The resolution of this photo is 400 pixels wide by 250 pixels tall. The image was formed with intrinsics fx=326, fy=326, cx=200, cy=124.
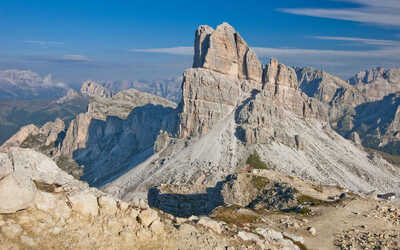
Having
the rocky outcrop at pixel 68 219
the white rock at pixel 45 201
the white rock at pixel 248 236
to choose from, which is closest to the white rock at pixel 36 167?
the rocky outcrop at pixel 68 219

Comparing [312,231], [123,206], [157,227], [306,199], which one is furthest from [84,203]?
[306,199]

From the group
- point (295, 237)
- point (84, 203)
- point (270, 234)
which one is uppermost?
point (84, 203)

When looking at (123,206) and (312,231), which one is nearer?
(123,206)

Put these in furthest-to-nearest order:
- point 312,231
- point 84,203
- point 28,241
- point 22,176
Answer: point 312,231, point 84,203, point 22,176, point 28,241

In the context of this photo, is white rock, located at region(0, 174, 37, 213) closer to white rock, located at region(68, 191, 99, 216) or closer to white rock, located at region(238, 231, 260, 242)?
white rock, located at region(68, 191, 99, 216)

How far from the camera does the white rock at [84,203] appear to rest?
83.1 feet

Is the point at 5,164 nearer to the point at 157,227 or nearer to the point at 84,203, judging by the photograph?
the point at 84,203

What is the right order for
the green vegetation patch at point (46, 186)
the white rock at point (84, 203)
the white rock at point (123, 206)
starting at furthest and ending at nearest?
the white rock at point (123, 206), the green vegetation patch at point (46, 186), the white rock at point (84, 203)

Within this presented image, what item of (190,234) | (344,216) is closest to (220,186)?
(344,216)

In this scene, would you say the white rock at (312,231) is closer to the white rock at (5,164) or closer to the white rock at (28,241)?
the white rock at (28,241)

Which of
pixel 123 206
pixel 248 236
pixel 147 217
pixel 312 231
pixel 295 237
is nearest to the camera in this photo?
pixel 123 206

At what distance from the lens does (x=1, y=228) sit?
853 inches

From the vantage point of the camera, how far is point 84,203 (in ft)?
84.1

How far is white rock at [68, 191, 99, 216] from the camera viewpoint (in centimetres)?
2533
